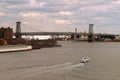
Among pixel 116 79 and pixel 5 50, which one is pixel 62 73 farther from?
pixel 5 50

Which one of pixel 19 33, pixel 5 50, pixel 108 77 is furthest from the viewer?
pixel 19 33

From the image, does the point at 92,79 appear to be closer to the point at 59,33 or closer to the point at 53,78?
the point at 53,78

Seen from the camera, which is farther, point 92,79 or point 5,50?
point 5,50

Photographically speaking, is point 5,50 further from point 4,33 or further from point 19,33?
point 19,33

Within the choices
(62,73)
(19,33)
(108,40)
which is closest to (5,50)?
(62,73)

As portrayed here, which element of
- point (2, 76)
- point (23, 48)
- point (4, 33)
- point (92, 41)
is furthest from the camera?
point (92, 41)

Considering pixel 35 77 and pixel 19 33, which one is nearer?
pixel 35 77

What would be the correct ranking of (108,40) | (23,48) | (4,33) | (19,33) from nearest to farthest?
(23,48)
(4,33)
(19,33)
(108,40)

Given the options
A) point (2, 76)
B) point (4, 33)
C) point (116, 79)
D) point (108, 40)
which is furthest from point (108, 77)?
point (108, 40)

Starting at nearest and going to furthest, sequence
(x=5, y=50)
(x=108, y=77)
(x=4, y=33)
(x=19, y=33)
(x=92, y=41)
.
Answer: (x=108, y=77) → (x=5, y=50) → (x=4, y=33) → (x=19, y=33) → (x=92, y=41)
